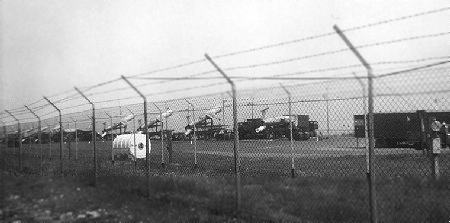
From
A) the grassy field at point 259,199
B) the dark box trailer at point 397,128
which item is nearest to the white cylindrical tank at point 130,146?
the grassy field at point 259,199

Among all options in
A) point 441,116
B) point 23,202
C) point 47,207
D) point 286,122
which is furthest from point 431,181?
point 286,122

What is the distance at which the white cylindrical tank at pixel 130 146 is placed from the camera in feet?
60.8

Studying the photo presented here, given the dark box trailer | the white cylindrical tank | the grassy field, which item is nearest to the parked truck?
the dark box trailer

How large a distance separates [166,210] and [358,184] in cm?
423

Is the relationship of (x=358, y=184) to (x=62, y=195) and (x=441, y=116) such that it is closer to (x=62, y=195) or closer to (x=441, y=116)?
(x=62, y=195)

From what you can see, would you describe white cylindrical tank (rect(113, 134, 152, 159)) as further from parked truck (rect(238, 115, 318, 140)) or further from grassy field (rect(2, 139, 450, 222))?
parked truck (rect(238, 115, 318, 140))

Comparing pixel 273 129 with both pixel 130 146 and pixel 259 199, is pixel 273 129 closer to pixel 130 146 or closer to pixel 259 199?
pixel 130 146

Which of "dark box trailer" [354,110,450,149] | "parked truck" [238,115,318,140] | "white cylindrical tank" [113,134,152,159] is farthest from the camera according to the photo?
"parked truck" [238,115,318,140]

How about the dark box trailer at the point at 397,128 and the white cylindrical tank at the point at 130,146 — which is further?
the dark box trailer at the point at 397,128

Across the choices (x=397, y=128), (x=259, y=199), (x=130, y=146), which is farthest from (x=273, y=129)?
A: (x=259, y=199)

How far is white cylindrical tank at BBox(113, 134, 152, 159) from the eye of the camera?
18.5m

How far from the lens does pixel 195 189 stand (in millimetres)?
8750

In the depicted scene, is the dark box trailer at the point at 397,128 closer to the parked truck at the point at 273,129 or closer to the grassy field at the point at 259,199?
the parked truck at the point at 273,129

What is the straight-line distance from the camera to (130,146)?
18609 mm
